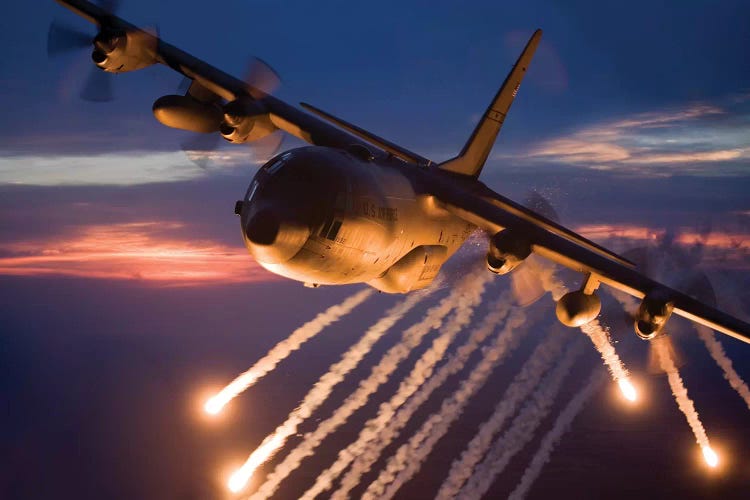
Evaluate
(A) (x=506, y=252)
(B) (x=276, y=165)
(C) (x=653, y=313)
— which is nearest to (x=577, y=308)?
(C) (x=653, y=313)

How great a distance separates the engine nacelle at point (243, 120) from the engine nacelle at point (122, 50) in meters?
3.21

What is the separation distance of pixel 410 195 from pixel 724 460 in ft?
613

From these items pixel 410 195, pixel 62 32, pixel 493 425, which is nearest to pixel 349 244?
pixel 410 195

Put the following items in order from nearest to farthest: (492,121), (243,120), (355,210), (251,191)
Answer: (251,191)
(355,210)
(243,120)
(492,121)

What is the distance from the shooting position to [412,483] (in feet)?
572

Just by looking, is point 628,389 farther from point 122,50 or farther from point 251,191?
point 122,50

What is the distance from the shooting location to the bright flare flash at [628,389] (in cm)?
2532

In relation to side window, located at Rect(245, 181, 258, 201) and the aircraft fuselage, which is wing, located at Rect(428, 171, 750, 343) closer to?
the aircraft fuselage

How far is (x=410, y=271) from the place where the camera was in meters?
24.5

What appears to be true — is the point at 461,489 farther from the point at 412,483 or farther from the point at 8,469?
the point at 8,469

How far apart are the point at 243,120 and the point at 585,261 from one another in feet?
37.6

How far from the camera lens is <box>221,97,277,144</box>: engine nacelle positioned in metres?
25.2

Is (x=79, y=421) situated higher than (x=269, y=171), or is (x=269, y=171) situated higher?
(x=269, y=171)

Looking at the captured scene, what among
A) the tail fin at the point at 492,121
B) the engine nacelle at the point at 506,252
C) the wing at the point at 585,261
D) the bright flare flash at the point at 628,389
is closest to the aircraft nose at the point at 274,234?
the engine nacelle at the point at 506,252
